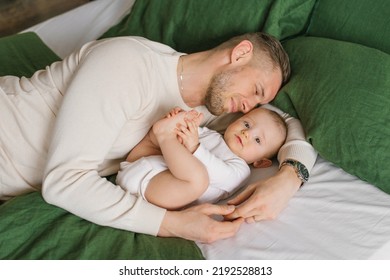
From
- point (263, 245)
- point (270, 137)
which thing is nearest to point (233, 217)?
point (263, 245)

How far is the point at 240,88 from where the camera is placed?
1467mm

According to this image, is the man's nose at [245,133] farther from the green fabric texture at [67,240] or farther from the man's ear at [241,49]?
the green fabric texture at [67,240]

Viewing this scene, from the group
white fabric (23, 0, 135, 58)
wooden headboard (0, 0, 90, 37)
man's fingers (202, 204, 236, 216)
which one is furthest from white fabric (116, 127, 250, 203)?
wooden headboard (0, 0, 90, 37)

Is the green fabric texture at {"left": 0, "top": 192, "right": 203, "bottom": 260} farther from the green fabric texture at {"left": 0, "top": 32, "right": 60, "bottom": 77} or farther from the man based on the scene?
the green fabric texture at {"left": 0, "top": 32, "right": 60, "bottom": 77}

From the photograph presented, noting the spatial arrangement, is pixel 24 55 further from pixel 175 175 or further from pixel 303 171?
pixel 303 171

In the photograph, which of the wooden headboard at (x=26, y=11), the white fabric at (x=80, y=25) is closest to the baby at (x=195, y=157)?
the white fabric at (x=80, y=25)

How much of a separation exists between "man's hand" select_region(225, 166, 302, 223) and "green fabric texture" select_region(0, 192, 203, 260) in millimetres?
164

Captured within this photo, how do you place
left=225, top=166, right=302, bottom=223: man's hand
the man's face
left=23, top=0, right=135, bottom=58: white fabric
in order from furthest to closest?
left=23, top=0, right=135, bottom=58: white fabric, the man's face, left=225, top=166, right=302, bottom=223: man's hand

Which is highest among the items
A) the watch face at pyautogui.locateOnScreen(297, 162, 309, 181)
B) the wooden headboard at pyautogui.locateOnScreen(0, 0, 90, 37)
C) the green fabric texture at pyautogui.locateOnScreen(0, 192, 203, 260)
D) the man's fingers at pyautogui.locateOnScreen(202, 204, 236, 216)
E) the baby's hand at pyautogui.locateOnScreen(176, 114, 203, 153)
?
the baby's hand at pyautogui.locateOnScreen(176, 114, 203, 153)

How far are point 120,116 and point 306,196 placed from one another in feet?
1.74

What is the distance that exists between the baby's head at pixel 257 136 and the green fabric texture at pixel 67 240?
0.37 metres

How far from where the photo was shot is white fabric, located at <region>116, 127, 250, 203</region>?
132 centimetres

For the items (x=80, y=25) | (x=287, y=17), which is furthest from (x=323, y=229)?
(x=80, y=25)

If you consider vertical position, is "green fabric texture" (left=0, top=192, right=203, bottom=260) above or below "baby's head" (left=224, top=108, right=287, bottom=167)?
below
